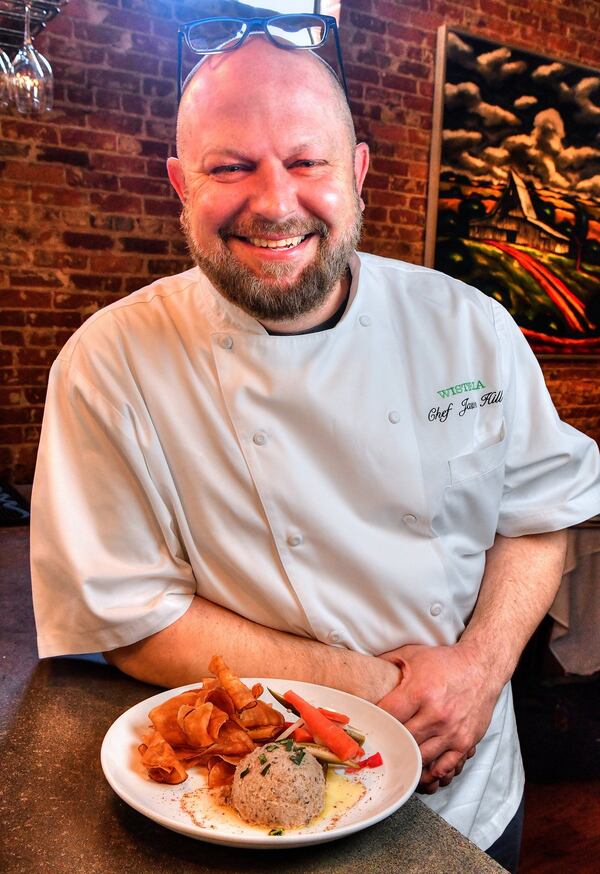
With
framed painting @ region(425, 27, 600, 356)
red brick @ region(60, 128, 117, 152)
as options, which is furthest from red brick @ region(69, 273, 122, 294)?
framed painting @ region(425, 27, 600, 356)

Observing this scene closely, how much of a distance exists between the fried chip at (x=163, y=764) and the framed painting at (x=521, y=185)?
176 inches

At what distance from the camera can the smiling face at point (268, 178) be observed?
1193 mm

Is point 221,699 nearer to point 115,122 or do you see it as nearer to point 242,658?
point 242,658

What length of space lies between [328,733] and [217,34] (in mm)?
1033

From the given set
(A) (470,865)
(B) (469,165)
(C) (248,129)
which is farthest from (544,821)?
(B) (469,165)

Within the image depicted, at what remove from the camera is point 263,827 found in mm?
790

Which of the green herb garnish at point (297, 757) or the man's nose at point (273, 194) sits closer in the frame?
the green herb garnish at point (297, 757)

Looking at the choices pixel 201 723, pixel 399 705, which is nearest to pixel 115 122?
pixel 399 705

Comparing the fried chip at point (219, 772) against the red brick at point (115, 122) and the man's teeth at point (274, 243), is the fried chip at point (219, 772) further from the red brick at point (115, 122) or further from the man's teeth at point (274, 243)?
the red brick at point (115, 122)

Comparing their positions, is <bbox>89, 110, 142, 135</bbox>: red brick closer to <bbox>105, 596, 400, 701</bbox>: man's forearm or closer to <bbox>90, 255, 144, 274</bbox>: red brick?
<bbox>90, 255, 144, 274</bbox>: red brick

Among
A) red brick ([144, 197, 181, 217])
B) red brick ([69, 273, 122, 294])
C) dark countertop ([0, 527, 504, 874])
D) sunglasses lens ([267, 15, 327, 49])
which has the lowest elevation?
dark countertop ([0, 527, 504, 874])

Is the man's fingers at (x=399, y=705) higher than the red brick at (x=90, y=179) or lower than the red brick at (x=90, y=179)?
lower

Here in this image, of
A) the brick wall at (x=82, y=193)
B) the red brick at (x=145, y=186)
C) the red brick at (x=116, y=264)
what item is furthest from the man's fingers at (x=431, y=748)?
the red brick at (x=145, y=186)

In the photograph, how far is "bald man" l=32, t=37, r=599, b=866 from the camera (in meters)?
1.18
